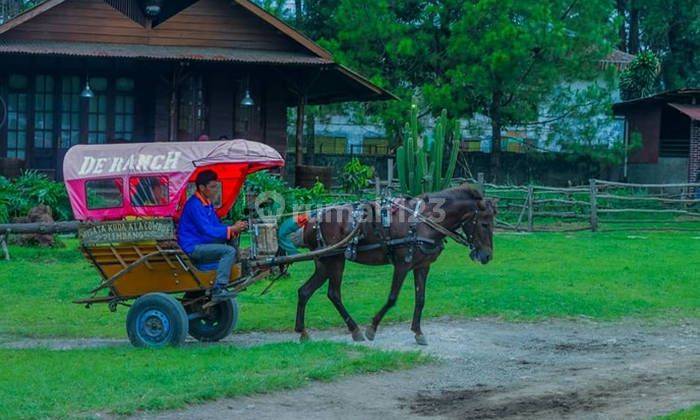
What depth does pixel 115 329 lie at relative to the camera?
15195 millimetres

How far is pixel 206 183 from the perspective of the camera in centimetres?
1319

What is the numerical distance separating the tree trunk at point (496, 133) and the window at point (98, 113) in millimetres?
13631

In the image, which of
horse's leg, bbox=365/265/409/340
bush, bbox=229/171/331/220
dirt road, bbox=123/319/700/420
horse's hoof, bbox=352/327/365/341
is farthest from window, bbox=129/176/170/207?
bush, bbox=229/171/331/220

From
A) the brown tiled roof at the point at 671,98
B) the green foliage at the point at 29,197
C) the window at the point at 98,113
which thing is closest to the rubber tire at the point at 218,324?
the green foliage at the point at 29,197

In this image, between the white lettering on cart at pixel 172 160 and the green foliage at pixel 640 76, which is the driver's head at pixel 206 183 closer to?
the white lettering on cart at pixel 172 160

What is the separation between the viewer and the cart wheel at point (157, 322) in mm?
12867

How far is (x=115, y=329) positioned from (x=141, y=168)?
307 cm

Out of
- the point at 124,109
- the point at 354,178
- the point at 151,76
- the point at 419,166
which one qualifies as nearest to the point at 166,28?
the point at 151,76

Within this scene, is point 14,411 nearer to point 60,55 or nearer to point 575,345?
point 575,345

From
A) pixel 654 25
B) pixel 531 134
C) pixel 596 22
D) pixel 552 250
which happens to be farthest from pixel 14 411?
pixel 654 25

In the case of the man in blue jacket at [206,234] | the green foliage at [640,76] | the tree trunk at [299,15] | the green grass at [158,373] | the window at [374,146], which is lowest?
the green grass at [158,373]

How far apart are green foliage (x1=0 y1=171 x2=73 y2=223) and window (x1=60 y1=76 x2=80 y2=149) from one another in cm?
414

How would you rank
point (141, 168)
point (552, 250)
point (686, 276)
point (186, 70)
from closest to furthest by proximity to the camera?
point (141, 168) → point (686, 276) → point (552, 250) → point (186, 70)

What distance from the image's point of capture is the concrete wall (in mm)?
39938
